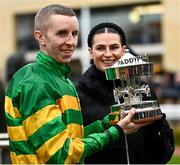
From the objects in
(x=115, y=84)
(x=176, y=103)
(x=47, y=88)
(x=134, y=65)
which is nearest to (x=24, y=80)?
(x=47, y=88)

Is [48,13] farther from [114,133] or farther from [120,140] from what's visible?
[120,140]

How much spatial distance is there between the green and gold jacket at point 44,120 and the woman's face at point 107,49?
0.84 m

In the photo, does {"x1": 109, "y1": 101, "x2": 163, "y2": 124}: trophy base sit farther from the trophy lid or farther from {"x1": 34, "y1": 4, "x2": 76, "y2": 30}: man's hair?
{"x1": 34, "y1": 4, "x2": 76, "y2": 30}: man's hair

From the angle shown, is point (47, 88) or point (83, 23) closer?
point (47, 88)

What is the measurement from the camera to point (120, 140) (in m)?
4.07

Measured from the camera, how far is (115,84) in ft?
13.3

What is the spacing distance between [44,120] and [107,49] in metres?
1.13

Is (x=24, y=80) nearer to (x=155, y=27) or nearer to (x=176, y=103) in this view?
(x=176, y=103)

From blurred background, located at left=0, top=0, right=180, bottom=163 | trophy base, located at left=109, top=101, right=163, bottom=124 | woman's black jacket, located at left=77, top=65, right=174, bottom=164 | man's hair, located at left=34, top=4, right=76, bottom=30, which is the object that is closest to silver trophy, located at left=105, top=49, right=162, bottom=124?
trophy base, located at left=109, top=101, right=163, bottom=124

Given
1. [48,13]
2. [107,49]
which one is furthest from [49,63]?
[107,49]

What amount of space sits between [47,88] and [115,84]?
0.98 meters

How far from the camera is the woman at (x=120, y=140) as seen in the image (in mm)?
4066

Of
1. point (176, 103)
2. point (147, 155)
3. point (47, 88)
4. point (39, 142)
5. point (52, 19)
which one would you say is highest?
point (52, 19)

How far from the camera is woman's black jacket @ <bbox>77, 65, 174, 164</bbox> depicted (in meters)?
4.06
